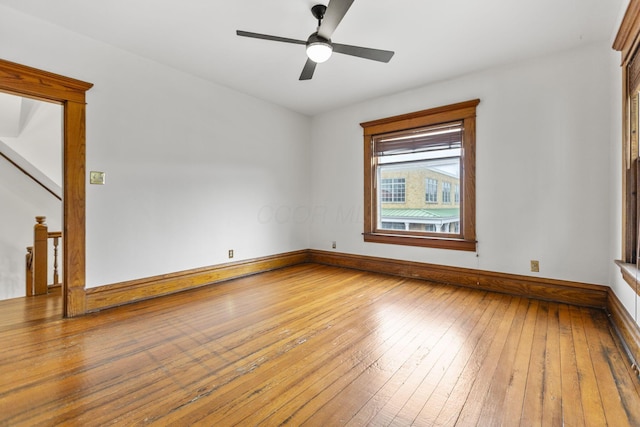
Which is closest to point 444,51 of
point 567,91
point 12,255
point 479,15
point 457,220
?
point 479,15

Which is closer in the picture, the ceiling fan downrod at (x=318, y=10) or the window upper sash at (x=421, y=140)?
the ceiling fan downrod at (x=318, y=10)

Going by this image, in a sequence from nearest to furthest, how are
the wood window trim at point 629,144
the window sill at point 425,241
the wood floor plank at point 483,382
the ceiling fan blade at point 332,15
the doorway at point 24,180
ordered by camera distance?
the wood floor plank at point 483,382 → the ceiling fan blade at point 332,15 → the wood window trim at point 629,144 → the window sill at point 425,241 → the doorway at point 24,180

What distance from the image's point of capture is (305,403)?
1507 millimetres

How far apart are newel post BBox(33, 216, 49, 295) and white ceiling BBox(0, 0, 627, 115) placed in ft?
7.46

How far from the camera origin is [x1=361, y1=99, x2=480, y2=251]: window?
3674 millimetres

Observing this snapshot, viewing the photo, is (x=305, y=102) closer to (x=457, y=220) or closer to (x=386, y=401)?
(x=457, y=220)

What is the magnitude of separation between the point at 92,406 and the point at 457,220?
3826 millimetres

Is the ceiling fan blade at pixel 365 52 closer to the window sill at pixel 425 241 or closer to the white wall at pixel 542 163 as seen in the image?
the white wall at pixel 542 163

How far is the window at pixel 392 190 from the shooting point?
172 inches

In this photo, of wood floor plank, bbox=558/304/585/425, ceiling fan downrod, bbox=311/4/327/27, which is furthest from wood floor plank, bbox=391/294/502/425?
ceiling fan downrod, bbox=311/4/327/27

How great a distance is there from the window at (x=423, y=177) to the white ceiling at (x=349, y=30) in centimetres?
64

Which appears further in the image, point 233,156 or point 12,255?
point 12,255

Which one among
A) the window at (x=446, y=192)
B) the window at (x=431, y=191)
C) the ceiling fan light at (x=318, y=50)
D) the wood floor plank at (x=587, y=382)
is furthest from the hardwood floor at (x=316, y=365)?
the ceiling fan light at (x=318, y=50)

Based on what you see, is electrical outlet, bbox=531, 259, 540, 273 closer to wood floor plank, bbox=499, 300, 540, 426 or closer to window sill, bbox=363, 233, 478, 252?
Result: window sill, bbox=363, 233, 478, 252
